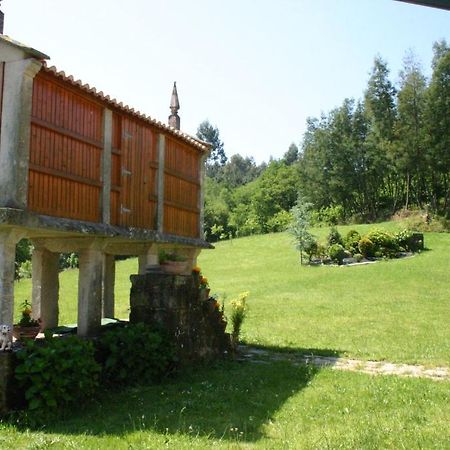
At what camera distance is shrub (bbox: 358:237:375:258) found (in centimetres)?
2947

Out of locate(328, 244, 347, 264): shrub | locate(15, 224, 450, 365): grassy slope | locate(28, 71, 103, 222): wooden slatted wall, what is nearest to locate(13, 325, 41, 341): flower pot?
locate(28, 71, 103, 222): wooden slatted wall

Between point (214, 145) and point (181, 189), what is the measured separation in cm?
9432

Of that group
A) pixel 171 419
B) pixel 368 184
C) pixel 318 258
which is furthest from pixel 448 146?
pixel 171 419

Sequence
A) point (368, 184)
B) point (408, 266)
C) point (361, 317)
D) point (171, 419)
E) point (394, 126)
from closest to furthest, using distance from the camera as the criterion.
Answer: point (171, 419) < point (361, 317) < point (408, 266) < point (394, 126) < point (368, 184)

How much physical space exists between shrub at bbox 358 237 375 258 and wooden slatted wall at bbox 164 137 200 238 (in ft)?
Result: 62.1

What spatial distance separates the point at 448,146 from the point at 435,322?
29788mm

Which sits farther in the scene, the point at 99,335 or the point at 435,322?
the point at 435,322

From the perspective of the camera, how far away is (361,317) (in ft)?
55.0

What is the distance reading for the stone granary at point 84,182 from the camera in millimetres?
7207

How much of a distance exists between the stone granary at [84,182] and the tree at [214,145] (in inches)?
3488

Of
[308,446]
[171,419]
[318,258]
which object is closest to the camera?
[308,446]

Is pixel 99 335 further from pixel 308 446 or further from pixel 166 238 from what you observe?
pixel 308 446

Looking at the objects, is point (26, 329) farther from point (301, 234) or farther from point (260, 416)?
point (301, 234)

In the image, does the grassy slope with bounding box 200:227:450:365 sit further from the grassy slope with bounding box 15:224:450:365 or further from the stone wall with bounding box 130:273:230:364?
the stone wall with bounding box 130:273:230:364
